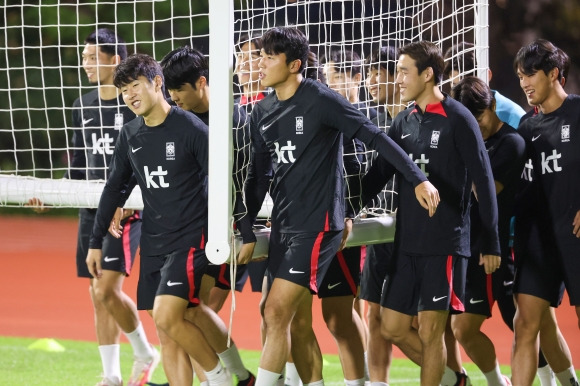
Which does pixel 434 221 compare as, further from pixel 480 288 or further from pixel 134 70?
pixel 134 70

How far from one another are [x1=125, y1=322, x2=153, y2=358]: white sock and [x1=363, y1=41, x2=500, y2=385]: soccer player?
1.99m

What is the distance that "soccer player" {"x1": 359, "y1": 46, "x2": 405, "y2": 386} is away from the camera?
593 cm

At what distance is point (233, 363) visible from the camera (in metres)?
5.64

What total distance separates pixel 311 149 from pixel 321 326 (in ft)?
13.9

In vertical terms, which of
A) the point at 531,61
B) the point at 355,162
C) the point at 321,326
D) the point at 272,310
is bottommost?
the point at 321,326

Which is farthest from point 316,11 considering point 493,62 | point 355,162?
point 493,62

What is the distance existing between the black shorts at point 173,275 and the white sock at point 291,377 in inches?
37.8

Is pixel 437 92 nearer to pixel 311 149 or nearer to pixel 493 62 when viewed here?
pixel 311 149

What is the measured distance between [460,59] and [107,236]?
2.37 metres

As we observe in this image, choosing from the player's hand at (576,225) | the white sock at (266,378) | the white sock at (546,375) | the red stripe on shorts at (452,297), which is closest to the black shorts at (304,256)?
the white sock at (266,378)

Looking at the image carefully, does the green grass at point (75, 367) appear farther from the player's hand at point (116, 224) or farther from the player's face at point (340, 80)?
the player's face at point (340, 80)

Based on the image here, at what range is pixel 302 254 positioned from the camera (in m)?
5.03

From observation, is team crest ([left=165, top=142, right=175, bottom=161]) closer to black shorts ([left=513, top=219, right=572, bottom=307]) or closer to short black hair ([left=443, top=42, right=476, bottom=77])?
black shorts ([left=513, top=219, right=572, bottom=307])

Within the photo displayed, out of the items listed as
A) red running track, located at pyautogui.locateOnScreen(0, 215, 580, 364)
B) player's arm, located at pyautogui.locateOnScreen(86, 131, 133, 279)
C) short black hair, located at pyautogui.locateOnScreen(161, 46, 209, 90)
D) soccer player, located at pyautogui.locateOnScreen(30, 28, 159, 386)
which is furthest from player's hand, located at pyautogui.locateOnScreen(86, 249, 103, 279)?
red running track, located at pyautogui.locateOnScreen(0, 215, 580, 364)
